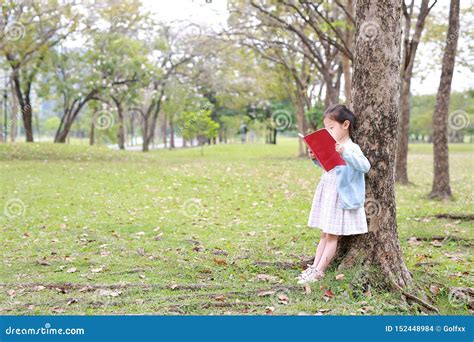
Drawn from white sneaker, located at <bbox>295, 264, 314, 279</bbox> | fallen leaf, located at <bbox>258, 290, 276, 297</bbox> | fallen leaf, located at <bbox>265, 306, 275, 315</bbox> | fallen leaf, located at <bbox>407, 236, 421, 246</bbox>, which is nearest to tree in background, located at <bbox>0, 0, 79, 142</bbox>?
fallen leaf, located at <bbox>407, 236, 421, 246</bbox>

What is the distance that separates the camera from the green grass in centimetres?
438

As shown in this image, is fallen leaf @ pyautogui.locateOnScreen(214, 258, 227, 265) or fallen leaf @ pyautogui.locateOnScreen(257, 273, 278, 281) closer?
fallen leaf @ pyautogui.locateOnScreen(257, 273, 278, 281)

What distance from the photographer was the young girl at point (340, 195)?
453cm

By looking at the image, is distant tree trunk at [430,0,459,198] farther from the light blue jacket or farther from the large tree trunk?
the light blue jacket

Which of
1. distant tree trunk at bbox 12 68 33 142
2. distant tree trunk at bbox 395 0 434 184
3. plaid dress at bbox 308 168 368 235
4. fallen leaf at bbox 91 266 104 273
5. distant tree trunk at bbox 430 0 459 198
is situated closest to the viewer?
plaid dress at bbox 308 168 368 235

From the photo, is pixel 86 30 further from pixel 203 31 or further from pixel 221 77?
pixel 221 77

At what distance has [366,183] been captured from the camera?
185 inches

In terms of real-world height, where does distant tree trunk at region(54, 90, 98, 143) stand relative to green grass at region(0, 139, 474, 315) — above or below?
above

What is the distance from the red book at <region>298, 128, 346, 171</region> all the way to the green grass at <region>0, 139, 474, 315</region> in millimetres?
1022

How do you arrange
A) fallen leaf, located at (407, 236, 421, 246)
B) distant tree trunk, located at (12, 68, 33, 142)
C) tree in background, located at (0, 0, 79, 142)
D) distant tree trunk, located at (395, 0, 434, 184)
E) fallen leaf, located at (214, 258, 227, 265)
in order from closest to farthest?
fallen leaf, located at (214, 258, 227, 265)
fallen leaf, located at (407, 236, 421, 246)
distant tree trunk, located at (395, 0, 434, 184)
tree in background, located at (0, 0, 79, 142)
distant tree trunk, located at (12, 68, 33, 142)

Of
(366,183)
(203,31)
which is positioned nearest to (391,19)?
(366,183)

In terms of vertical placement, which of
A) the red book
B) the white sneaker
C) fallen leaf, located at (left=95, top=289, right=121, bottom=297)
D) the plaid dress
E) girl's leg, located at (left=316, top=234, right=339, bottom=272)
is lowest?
fallen leaf, located at (left=95, top=289, right=121, bottom=297)

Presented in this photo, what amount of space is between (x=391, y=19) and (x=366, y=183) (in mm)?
1465

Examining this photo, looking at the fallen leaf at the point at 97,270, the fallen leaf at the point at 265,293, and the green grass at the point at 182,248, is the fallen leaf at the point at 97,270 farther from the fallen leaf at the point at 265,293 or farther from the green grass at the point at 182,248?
the fallen leaf at the point at 265,293
